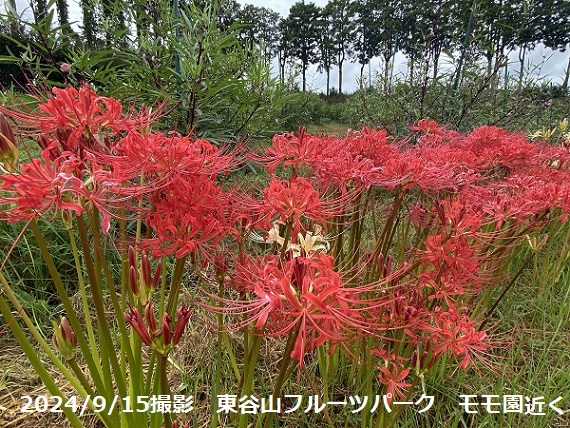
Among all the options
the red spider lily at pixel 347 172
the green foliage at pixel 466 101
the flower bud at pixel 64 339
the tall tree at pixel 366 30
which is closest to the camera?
→ the flower bud at pixel 64 339

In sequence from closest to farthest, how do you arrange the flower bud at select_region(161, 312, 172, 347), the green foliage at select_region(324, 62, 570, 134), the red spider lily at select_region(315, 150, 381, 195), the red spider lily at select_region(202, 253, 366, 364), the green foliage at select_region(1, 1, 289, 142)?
the red spider lily at select_region(202, 253, 366, 364), the flower bud at select_region(161, 312, 172, 347), the red spider lily at select_region(315, 150, 381, 195), the green foliage at select_region(1, 1, 289, 142), the green foliage at select_region(324, 62, 570, 134)

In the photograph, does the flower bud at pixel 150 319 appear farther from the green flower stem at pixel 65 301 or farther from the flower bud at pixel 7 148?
the flower bud at pixel 7 148

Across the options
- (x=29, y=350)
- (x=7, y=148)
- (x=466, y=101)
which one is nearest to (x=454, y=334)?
(x=29, y=350)

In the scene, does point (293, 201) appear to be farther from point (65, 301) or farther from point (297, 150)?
point (65, 301)

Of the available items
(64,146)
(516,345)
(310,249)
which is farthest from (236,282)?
(516,345)

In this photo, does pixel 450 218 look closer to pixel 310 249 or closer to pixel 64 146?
pixel 310 249

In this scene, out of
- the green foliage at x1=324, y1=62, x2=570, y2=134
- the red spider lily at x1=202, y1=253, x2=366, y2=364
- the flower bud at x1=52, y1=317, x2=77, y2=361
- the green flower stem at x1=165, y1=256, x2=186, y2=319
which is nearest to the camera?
the red spider lily at x1=202, y1=253, x2=366, y2=364

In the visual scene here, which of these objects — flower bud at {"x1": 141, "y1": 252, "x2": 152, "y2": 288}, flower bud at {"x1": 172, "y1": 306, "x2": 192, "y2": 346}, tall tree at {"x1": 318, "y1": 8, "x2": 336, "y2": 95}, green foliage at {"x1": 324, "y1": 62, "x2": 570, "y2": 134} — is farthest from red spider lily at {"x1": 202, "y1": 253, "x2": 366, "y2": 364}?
tall tree at {"x1": 318, "y1": 8, "x2": 336, "y2": 95}

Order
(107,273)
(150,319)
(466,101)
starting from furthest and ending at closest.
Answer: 1. (466,101)
2. (107,273)
3. (150,319)

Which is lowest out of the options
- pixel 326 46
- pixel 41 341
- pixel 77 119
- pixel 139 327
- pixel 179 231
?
pixel 41 341

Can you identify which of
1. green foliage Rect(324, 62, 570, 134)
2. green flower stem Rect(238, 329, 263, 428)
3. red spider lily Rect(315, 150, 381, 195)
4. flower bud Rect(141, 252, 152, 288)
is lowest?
green flower stem Rect(238, 329, 263, 428)

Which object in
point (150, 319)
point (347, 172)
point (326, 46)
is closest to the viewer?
point (150, 319)

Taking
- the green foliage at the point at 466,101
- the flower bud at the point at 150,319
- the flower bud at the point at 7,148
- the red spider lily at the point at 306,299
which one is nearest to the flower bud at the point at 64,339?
the flower bud at the point at 150,319

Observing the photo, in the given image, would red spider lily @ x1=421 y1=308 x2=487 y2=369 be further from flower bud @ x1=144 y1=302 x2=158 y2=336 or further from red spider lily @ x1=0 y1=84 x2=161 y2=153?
red spider lily @ x1=0 y1=84 x2=161 y2=153
